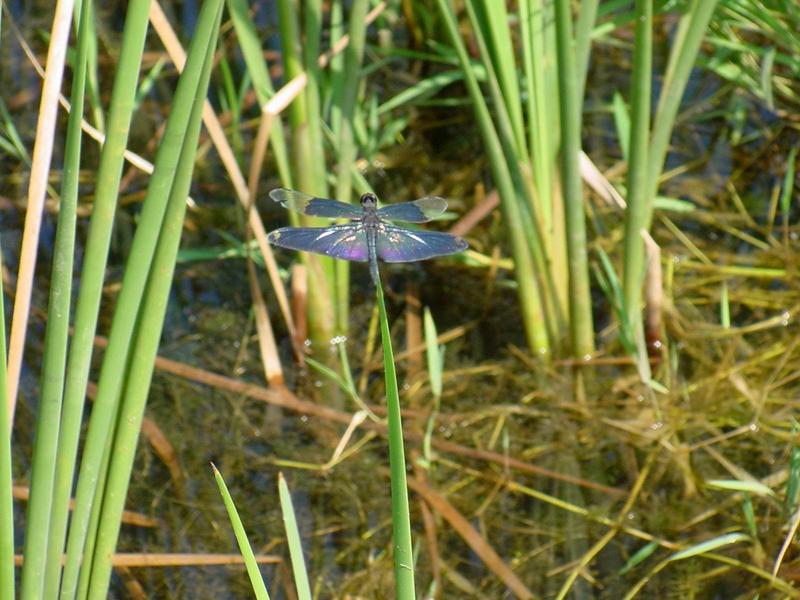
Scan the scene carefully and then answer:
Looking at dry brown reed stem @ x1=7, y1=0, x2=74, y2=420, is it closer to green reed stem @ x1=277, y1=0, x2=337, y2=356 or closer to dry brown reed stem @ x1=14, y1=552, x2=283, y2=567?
dry brown reed stem @ x1=14, y1=552, x2=283, y2=567

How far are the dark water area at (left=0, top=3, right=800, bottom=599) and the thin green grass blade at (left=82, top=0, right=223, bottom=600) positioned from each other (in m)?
0.74

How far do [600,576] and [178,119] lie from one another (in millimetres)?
1348

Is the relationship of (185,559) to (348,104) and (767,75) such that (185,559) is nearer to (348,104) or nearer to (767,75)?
(348,104)

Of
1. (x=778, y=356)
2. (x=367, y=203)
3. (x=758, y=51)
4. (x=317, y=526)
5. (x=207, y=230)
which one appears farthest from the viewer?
(x=207, y=230)

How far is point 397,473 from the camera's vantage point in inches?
41.6

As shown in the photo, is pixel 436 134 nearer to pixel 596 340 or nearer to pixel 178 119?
pixel 596 340

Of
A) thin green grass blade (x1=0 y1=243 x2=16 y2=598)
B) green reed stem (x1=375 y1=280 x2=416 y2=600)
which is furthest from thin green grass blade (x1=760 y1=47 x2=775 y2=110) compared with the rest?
thin green grass blade (x1=0 y1=243 x2=16 y2=598)

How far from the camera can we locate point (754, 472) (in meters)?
2.33

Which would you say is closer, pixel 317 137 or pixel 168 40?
pixel 168 40

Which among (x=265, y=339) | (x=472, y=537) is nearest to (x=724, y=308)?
(x=472, y=537)

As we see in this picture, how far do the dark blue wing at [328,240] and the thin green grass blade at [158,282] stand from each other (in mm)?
480

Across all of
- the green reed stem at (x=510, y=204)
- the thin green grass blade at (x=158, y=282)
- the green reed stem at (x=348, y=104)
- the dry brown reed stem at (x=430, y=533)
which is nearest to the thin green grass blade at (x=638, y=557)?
the dry brown reed stem at (x=430, y=533)

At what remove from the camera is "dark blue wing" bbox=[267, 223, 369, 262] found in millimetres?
1843

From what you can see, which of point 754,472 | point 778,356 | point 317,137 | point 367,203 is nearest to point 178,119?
point 367,203
